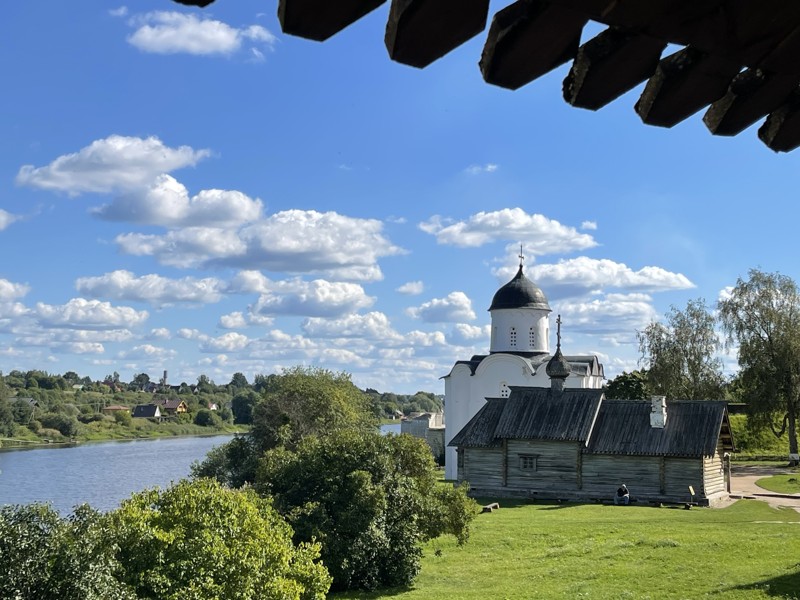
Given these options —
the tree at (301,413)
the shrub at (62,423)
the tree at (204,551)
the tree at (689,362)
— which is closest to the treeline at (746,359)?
the tree at (689,362)

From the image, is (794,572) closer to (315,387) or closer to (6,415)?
(315,387)

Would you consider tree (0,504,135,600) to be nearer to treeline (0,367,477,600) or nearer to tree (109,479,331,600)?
treeline (0,367,477,600)

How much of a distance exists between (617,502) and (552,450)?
377 cm

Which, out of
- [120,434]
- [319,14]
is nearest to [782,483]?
[319,14]

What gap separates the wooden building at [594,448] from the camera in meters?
35.3

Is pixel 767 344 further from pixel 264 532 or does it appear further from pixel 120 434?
pixel 120 434

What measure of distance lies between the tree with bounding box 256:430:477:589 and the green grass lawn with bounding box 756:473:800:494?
21.7m

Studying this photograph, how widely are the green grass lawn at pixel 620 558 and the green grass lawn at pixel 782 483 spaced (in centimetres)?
810

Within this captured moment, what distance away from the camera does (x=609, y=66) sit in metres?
3.03

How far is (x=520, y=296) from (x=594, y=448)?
52.4ft

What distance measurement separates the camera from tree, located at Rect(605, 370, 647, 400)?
5800 cm

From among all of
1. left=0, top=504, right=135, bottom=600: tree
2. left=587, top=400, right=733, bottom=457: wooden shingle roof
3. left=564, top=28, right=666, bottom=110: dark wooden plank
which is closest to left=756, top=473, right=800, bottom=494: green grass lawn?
left=587, top=400, right=733, bottom=457: wooden shingle roof

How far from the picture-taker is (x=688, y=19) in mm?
2818


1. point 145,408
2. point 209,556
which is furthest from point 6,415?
point 209,556
